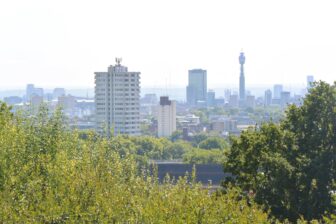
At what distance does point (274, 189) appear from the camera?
2695 cm

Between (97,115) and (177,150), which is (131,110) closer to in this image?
(97,115)

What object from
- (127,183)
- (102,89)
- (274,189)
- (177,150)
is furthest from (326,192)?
(102,89)

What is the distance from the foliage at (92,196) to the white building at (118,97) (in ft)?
437

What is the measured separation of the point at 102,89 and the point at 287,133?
13110 centimetres

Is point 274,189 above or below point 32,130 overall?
below

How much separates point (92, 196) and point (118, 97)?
464 ft

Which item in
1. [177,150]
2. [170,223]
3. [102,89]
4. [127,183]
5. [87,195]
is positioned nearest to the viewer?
[170,223]

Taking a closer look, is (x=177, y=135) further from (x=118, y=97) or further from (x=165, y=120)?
(x=165, y=120)

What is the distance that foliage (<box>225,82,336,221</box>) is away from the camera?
2688 cm

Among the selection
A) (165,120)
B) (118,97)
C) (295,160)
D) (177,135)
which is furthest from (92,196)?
(165,120)

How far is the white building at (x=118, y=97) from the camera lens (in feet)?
513

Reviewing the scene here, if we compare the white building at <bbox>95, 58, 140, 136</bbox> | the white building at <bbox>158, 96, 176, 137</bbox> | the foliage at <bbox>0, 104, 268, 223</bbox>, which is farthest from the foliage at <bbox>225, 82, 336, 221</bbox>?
the white building at <bbox>158, 96, 176, 137</bbox>

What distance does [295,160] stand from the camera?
1104 inches

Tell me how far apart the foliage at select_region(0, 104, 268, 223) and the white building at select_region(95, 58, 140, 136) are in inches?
5240
